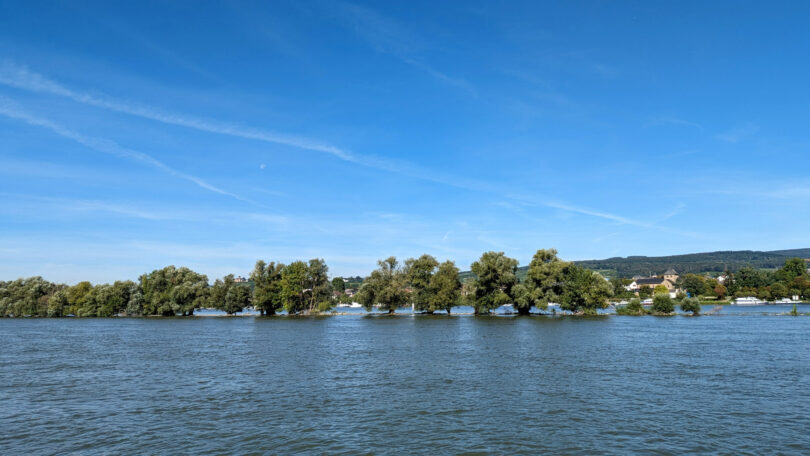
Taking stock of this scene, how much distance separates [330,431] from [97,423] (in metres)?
12.0

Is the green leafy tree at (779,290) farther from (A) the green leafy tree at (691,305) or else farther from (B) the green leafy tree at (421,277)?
(B) the green leafy tree at (421,277)

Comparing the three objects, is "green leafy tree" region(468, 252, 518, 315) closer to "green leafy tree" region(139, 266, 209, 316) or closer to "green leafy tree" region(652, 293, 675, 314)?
"green leafy tree" region(652, 293, 675, 314)

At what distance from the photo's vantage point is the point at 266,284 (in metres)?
139

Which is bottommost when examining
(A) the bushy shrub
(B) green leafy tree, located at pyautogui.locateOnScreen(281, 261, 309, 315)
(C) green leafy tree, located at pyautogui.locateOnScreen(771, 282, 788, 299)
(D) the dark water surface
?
(D) the dark water surface

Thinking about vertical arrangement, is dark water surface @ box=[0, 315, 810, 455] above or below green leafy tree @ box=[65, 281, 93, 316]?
below

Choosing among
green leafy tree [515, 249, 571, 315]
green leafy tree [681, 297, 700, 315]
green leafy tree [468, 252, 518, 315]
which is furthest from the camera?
green leafy tree [468, 252, 518, 315]

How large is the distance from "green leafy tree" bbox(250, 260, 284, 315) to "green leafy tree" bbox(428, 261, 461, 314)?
4391cm

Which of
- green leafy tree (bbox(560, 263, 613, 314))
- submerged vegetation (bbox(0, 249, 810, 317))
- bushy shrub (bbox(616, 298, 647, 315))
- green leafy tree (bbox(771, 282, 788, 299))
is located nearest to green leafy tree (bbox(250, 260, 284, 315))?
submerged vegetation (bbox(0, 249, 810, 317))

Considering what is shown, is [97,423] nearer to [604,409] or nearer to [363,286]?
[604,409]

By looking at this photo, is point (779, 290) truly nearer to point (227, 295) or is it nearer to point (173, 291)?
point (227, 295)

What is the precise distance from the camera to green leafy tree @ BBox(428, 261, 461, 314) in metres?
128

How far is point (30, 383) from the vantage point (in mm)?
35938

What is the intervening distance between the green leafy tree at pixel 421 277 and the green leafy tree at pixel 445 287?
4.54 ft

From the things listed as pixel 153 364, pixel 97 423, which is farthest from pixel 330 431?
pixel 153 364
